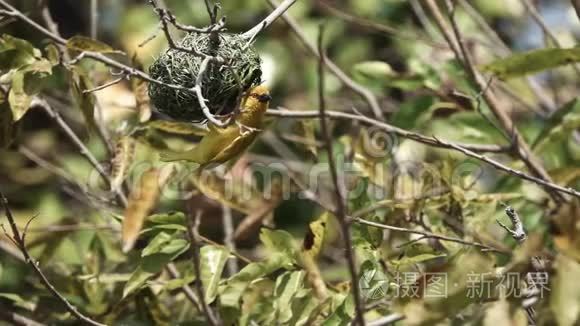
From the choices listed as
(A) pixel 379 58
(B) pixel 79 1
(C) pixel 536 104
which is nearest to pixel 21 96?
(C) pixel 536 104

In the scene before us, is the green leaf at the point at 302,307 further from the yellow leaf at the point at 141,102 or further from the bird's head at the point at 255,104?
the yellow leaf at the point at 141,102

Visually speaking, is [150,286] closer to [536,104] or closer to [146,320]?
[146,320]

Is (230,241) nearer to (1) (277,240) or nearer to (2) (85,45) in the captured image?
(1) (277,240)

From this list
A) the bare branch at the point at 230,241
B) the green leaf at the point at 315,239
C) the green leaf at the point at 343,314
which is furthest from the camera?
the bare branch at the point at 230,241

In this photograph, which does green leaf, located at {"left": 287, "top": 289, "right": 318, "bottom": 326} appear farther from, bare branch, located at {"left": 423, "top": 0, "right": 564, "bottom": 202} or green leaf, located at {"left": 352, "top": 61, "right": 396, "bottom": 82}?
green leaf, located at {"left": 352, "top": 61, "right": 396, "bottom": 82}

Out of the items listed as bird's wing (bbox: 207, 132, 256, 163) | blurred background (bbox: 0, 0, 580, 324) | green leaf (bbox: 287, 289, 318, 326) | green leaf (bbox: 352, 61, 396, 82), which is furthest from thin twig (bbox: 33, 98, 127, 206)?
green leaf (bbox: 352, 61, 396, 82)

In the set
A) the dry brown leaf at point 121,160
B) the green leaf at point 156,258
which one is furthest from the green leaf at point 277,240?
the dry brown leaf at point 121,160
